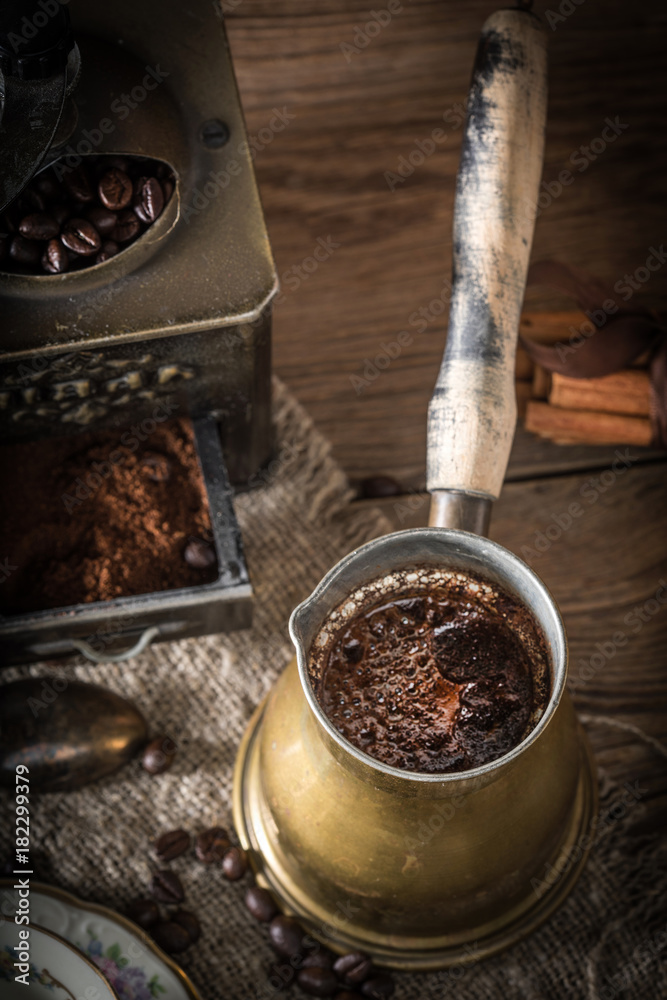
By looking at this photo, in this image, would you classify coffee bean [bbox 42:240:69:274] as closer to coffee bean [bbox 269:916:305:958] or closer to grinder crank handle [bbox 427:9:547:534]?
grinder crank handle [bbox 427:9:547:534]

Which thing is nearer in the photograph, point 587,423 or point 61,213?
point 61,213

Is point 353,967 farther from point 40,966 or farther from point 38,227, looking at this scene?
point 38,227

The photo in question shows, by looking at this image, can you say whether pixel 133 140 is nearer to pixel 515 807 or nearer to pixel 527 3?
pixel 527 3
